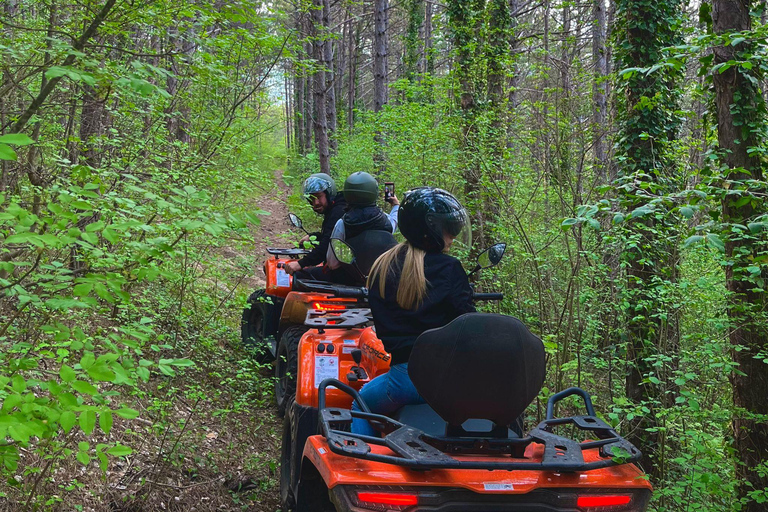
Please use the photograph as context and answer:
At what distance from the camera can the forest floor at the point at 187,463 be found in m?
3.94

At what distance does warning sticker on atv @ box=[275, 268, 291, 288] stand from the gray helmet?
1.01 m

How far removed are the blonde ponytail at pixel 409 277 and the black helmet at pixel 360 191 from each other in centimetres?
241

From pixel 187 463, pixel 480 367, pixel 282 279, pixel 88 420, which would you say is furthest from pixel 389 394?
pixel 282 279

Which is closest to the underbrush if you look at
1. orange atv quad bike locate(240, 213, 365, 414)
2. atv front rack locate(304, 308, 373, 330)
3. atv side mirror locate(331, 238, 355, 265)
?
orange atv quad bike locate(240, 213, 365, 414)

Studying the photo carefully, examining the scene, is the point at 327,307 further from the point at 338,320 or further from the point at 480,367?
the point at 480,367

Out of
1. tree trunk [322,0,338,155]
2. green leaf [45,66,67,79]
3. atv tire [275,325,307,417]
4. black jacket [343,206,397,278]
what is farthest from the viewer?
tree trunk [322,0,338,155]

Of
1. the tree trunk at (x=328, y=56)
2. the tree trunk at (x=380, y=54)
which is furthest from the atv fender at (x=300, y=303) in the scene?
the tree trunk at (x=380, y=54)

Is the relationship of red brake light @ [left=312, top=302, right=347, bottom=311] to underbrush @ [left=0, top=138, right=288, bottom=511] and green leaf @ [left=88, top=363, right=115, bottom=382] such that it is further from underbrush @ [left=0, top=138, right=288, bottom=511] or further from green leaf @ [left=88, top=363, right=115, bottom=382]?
green leaf @ [left=88, top=363, right=115, bottom=382]

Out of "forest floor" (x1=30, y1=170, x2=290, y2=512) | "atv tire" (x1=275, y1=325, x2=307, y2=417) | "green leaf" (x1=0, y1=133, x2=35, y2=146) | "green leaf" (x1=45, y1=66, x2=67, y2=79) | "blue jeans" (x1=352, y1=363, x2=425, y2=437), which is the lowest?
"forest floor" (x1=30, y1=170, x2=290, y2=512)

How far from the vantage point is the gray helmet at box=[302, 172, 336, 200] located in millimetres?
6623

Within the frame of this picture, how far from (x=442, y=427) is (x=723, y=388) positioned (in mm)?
3459

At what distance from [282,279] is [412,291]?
4.04 metres

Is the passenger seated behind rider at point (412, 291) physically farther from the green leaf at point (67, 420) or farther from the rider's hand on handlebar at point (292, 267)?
the rider's hand on handlebar at point (292, 267)

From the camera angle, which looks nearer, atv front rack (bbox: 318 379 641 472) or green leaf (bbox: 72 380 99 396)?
green leaf (bbox: 72 380 99 396)
